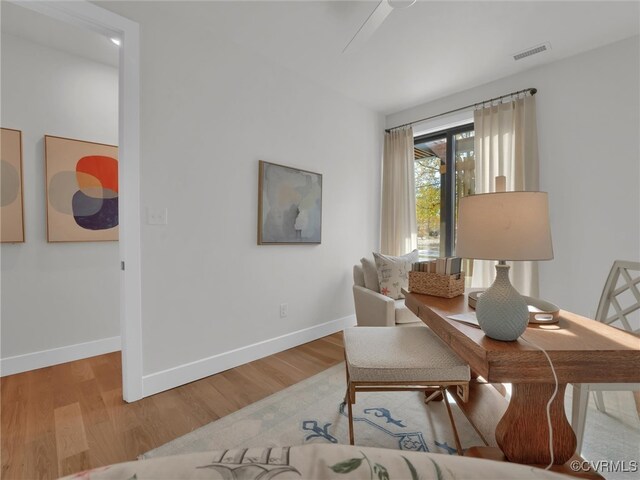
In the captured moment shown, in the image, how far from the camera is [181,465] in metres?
0.38

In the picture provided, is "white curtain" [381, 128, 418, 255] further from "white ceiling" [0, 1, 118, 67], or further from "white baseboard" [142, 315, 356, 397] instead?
"white ceiling" [0, 1, 118, 67]

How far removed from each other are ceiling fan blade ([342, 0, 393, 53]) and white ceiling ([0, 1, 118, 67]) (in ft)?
6.02

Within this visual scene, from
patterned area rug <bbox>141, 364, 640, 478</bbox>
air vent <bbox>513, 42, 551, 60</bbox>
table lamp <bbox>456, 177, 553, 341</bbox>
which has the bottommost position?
patterned area rug <bbox>141, 364, 640, 478</bbox>

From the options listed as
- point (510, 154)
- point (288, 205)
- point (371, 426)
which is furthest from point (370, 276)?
point (510, 154)

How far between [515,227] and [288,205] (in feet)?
6.53

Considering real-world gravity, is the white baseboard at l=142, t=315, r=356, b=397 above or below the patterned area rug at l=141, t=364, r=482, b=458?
above

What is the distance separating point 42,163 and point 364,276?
2884mm

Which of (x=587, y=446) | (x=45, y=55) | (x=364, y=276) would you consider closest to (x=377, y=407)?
(x=587, y=446)

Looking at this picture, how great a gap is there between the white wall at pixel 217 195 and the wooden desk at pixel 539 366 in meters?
1.61

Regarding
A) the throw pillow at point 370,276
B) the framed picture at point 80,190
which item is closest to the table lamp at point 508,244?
the throw pillow at point 370,276

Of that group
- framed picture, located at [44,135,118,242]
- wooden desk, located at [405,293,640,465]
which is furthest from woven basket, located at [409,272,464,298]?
framed picture, located at [44,135,118,242]

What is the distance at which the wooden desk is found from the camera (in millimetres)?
961

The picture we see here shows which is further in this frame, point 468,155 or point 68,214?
point 468,155

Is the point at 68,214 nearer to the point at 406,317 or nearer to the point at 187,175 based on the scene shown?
the point at 187,175
